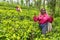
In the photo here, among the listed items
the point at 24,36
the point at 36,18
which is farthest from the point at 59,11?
the point at 24,36

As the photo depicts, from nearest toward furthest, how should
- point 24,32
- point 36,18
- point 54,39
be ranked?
point 54,39 → point 24,32 → point 36,18

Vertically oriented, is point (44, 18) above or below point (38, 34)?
above

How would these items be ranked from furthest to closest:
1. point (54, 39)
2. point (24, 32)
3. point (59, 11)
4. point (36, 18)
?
1. point (59, 11)
2. point (36, 18)
3. point (24, 32)
4. point (54, 39)

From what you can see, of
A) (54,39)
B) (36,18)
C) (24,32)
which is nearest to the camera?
(54,39)

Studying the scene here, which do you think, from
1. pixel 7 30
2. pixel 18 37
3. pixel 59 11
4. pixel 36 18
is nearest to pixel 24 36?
pixel 18 37

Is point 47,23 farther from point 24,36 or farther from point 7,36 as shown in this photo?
A: point 7,36

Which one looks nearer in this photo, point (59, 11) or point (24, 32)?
point (24, 32)

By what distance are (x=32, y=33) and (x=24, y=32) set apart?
326mm

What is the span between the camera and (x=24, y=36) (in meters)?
8.63

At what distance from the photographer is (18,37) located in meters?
8.28

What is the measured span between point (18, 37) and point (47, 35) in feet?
5.23

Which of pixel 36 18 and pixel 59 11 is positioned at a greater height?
pixel 36 18

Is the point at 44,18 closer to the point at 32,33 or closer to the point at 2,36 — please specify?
the point at 32,33

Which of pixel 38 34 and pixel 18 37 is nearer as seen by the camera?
pixel 18 37
